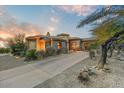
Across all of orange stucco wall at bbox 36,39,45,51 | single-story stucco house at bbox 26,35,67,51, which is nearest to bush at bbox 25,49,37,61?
single-story stucco house at bbox 26,35,67,51

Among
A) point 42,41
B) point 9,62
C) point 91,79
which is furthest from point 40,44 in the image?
point 91,79

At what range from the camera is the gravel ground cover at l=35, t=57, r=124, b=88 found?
2093 mm

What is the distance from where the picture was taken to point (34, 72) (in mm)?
2461

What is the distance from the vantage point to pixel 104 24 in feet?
6.57

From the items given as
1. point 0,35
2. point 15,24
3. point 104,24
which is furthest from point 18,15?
point 104,24

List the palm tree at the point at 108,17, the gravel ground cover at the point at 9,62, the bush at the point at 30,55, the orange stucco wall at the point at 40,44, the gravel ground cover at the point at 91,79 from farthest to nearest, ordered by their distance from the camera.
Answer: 1. the orange stucco wall at the point at 40,44
2. the bush at the point at 30,55
3. the gravel ground cover at the point at 9,62
4. the gravel ground cover at the point at 91,79
5. the palm tree at the point at 108,17

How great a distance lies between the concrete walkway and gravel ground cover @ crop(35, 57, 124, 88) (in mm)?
133

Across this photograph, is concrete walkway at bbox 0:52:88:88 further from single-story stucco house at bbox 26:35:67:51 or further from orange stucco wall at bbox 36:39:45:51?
orange stucco wall at bbox 36:39:45:51

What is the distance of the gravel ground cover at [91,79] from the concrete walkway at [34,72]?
0.13 metres

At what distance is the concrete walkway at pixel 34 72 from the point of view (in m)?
2.14

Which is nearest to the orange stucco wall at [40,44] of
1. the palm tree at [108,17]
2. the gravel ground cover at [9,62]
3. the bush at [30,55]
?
the bush at [30,55]

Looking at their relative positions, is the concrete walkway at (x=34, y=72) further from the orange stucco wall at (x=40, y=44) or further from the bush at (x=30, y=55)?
the orange stucco wall at (x=40, y=44)

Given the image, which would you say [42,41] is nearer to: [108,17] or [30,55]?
[30,55]
